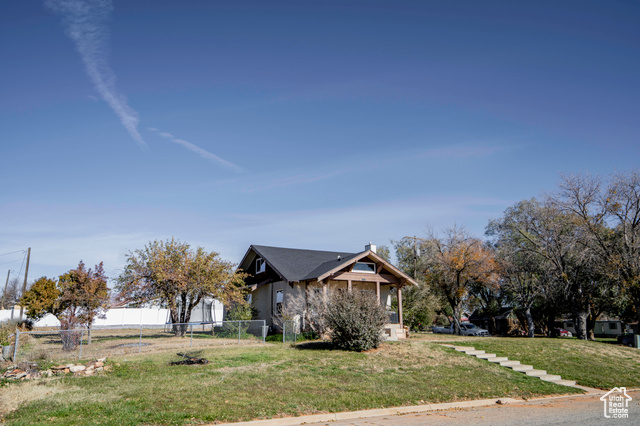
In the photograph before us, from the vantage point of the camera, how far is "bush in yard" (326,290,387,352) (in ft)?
56.5

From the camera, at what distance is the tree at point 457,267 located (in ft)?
119

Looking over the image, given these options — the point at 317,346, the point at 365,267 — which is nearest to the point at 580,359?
the point at 317,346

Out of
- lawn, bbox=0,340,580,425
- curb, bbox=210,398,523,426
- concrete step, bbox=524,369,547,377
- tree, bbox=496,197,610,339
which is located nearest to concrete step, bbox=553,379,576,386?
concrete step, bbox=524,369,547,377

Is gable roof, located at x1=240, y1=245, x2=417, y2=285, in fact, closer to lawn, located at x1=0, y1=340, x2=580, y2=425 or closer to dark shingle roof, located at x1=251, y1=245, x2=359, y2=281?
dark shingle roof, located at x1=251, y1=245, x2=359, y2=281

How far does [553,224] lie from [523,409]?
2380cm

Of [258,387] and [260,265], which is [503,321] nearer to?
[260,265]

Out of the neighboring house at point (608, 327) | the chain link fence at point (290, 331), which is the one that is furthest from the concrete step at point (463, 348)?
the neighboring house at point (608, 327)

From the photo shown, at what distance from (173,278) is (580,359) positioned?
19922 millimetres

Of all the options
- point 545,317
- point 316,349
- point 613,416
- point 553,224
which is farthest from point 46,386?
point 545,317

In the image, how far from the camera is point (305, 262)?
29688 millimetres

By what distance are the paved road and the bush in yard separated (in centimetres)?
617

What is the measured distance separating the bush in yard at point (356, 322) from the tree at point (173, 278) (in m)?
9.54

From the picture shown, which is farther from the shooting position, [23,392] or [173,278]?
[173,278]

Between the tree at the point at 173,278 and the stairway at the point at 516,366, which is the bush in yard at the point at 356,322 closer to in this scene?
the stairway at the point at 516,366
